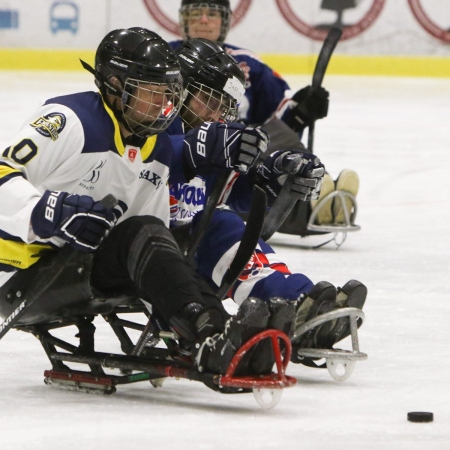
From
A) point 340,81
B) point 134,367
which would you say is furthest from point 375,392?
point 340,81

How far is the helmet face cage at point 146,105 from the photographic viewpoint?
256cm

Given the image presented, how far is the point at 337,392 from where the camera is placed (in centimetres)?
264

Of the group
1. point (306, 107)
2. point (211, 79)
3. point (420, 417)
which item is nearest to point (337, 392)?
point (420, 417)

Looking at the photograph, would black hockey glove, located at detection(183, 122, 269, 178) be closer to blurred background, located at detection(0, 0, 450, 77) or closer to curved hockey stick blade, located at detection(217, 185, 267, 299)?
curved hockey stick blade, located at detection(217, 185, 267, 299)

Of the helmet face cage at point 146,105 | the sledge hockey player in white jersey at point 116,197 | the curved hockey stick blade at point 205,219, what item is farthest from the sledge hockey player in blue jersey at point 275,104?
the helmet face cage at point 146,105

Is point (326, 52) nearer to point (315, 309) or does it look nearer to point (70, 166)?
point (315, 309)

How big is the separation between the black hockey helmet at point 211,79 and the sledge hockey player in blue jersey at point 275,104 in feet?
5.59

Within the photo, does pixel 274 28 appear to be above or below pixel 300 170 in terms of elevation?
below

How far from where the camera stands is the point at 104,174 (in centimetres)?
257

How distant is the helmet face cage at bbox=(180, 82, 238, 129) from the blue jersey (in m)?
2.09

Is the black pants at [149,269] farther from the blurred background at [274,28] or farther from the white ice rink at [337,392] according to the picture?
the blurred background at [274,28]

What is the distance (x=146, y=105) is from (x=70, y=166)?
0.21m

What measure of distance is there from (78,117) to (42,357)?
71 cm

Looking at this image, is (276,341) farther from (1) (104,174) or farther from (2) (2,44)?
(2) (2,44)
